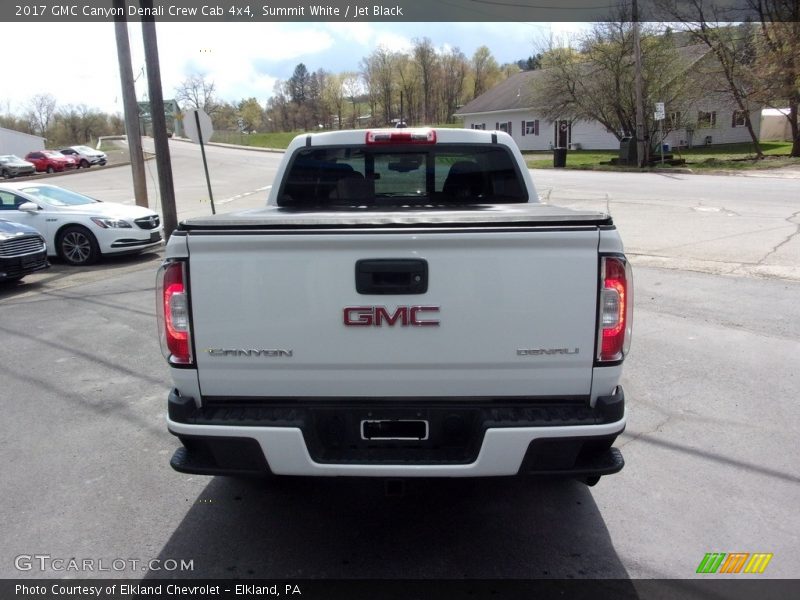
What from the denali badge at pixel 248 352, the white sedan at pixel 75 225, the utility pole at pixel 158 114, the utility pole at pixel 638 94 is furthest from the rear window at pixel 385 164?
the utility pole at pixel 638 94

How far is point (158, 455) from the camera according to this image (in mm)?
4270

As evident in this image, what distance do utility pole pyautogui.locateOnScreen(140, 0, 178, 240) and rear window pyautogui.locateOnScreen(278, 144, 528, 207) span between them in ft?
30.1

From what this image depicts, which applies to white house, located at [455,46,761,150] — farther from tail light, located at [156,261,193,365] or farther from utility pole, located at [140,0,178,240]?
tail light, located at [156,261,193,365]

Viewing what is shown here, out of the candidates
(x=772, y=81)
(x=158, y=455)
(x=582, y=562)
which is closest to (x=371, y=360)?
(x=582, y=562)

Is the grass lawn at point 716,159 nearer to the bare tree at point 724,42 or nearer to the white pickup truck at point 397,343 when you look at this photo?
the bare tree at point 724,42

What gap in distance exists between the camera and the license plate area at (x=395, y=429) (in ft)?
9.31

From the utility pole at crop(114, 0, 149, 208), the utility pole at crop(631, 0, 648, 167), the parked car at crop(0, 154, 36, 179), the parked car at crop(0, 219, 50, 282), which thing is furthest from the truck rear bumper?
the parked car at crop(0, 154, 36, 179)

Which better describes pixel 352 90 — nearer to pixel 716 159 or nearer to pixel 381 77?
pixel 381 77

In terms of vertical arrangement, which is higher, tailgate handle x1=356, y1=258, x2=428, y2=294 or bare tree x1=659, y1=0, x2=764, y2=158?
bare tree x1=659, y1=0, x2=764, y2=158

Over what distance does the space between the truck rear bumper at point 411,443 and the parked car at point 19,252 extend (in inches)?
333

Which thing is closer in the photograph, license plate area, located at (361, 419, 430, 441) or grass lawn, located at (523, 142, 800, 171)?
license plate area, located at (361, 419, 430, 441)

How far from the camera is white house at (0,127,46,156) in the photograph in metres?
67.8

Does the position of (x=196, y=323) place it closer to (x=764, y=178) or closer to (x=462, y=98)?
(x=764, y=178)

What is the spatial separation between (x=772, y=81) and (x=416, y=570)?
3324 centimetres
